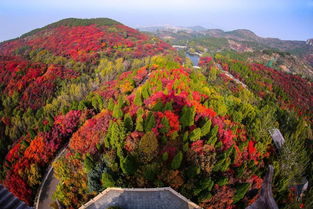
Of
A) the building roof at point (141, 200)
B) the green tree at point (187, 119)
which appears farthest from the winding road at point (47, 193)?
the green tree at point (187, 119)

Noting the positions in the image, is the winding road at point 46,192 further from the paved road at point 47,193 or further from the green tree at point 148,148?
the green tree at point 148,148

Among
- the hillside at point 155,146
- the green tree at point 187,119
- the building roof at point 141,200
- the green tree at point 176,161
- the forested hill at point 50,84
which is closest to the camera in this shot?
the building roof at point 141,200

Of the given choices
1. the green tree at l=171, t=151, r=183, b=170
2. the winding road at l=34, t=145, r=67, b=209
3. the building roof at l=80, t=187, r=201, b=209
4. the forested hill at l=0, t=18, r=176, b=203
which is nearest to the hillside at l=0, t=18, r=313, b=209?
the green tree at l=171, t=151, r=183, b=170

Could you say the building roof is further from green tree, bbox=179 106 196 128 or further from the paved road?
green tree, bbox=179 106 196 128

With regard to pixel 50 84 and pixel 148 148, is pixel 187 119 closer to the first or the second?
pixel 148 148

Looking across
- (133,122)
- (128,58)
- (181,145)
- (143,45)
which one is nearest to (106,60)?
(128,58)
